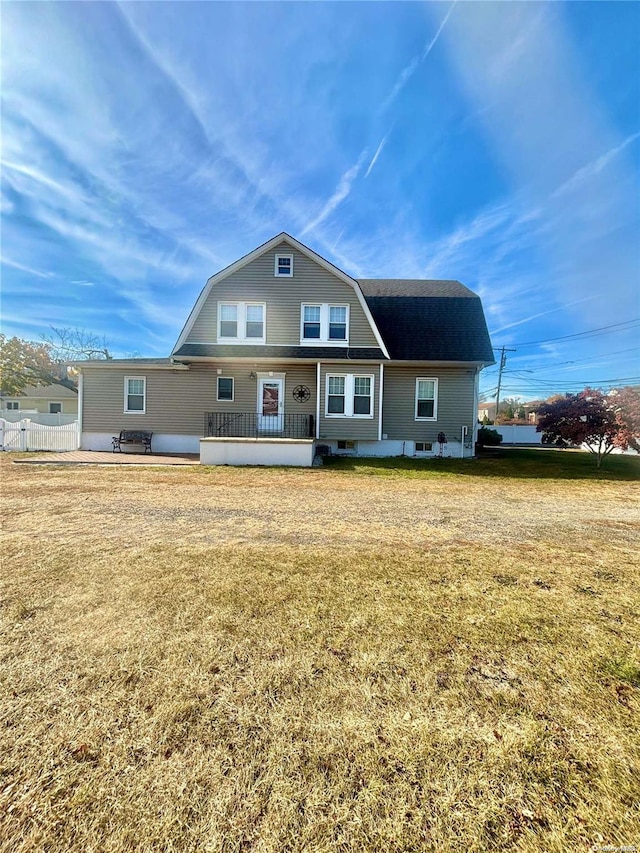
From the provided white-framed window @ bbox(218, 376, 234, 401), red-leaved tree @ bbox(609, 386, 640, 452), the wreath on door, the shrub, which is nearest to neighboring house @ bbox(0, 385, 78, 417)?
white-framed window @ bbox(218, 376, 234, 401)

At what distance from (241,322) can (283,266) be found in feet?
9.16

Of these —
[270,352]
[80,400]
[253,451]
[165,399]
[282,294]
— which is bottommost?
[253,451]

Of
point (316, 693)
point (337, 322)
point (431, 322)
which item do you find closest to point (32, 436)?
point (337, 322)

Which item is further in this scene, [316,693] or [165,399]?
[165,399]

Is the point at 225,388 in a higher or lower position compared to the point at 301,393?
higher

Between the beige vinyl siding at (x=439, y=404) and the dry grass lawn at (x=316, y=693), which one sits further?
the beige vinyl siding at (x=439, y=404)

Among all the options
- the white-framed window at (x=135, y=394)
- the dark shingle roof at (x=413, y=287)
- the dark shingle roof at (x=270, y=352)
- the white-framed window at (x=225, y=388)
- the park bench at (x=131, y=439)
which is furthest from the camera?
Answer: the dark shingle roof at (x=413, y=287)

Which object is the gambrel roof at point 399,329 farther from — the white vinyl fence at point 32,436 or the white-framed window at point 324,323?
the white vinyl fence at point 32,436

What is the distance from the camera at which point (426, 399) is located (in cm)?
1398

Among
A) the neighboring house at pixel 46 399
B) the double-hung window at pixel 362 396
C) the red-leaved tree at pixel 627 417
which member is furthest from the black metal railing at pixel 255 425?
the neighboring house at pixel 46 399

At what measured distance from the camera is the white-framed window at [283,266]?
13383mm

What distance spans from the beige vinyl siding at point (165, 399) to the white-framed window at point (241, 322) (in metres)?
1.37

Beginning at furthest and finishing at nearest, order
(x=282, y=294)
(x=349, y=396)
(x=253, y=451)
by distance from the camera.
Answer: (x=282, y=294) < (x=349, y=396) < (x=253, y=451)

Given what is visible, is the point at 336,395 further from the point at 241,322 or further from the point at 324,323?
the point at 241,322
